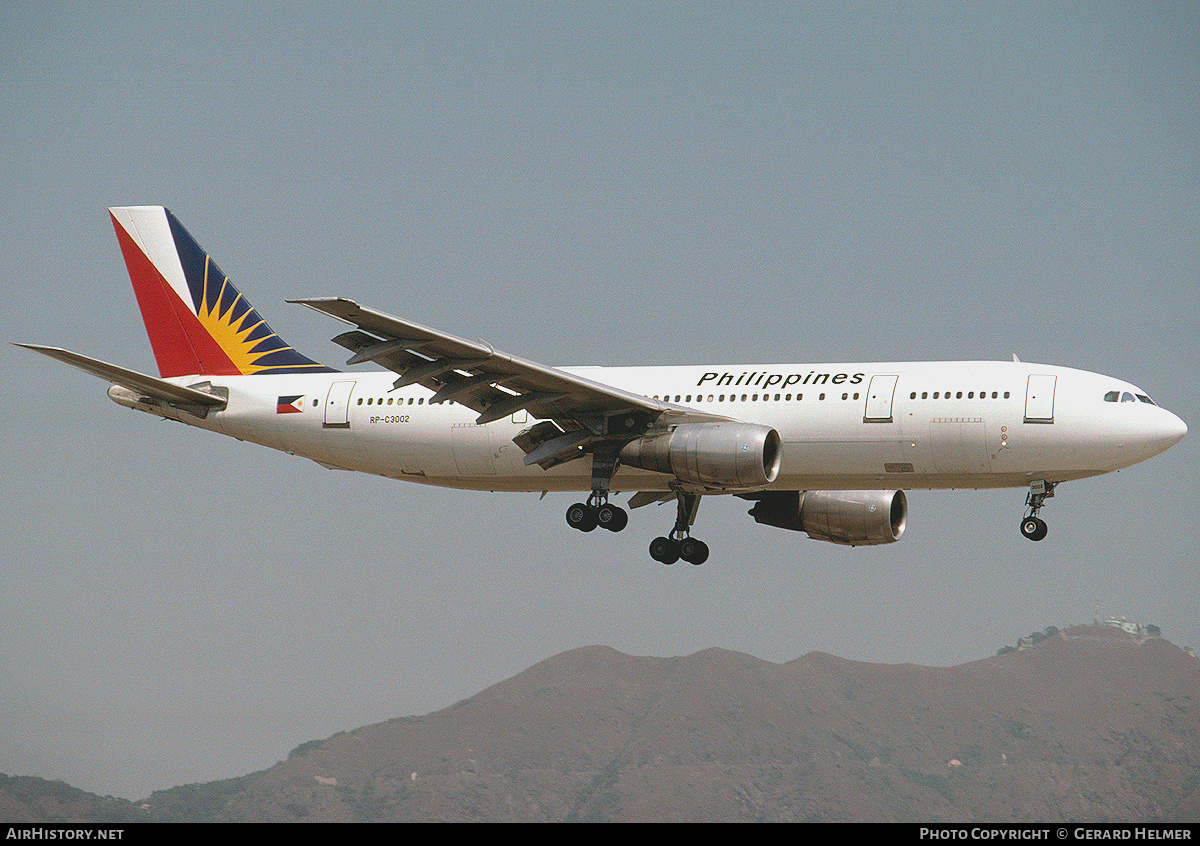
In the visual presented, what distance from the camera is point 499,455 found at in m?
39.4

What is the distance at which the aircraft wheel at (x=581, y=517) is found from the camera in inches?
1532

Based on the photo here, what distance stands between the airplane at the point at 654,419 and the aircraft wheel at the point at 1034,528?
39 mm

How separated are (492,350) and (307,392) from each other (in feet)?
31.3

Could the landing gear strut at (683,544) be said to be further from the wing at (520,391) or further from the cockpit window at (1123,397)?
the cockpit window at (1123,397)

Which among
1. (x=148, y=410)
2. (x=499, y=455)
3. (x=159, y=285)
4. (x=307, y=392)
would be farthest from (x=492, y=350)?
(x=159, y=285)

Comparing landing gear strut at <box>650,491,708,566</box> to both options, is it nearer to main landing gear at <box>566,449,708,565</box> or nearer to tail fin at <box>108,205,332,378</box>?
main landing gear at <box>566,449,708,565</box>

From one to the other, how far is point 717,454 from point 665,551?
681 cm

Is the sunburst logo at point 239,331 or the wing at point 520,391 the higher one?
the sunburst logo at point 239,331

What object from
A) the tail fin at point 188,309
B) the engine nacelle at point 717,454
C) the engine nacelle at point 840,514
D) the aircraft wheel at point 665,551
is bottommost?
the aircraft wheel at point 665,551

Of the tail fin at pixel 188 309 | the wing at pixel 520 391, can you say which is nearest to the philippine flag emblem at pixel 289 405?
the tail fin at pixel 188 309

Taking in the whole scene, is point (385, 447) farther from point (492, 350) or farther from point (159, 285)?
point (159, 285)

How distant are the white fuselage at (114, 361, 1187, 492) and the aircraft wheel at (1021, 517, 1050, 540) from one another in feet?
3.34

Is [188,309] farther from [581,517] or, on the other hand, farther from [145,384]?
[581,517]
